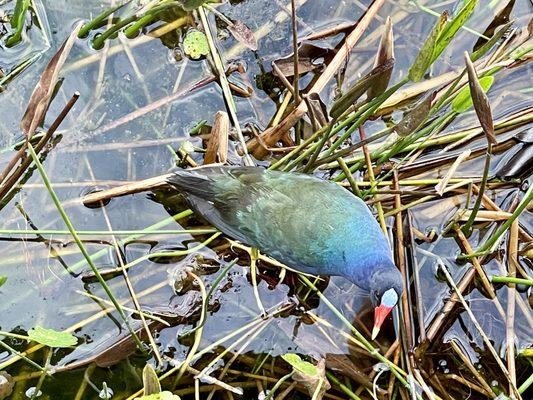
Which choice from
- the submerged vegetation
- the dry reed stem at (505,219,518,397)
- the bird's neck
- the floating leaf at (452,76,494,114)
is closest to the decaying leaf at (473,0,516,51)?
the submerged vegetation

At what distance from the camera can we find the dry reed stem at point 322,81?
2447mm

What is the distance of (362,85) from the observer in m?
1.80

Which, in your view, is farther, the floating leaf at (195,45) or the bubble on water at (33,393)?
the floating leaf at (195,45)

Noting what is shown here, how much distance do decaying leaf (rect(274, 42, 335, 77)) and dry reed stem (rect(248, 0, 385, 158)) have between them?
2.5 inches

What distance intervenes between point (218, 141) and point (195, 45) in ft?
1.49

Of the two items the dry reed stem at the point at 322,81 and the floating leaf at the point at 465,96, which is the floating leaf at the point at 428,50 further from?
the dry reed stem at the point at 322,81

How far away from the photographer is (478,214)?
240 cm

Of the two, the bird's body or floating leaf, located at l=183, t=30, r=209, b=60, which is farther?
floating leaf, located at l=183, t=30, r=209, b=60

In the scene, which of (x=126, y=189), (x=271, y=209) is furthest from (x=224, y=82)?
(x=271, y=209)

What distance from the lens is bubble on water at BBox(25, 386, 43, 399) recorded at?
2.19 meters

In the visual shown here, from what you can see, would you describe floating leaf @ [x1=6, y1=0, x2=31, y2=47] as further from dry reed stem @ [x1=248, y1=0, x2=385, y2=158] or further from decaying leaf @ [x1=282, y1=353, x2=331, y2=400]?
decaying leaf @ [x1=282, y1=353, x2=331, y2=400]

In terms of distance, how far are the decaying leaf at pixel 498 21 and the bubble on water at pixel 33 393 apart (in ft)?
6.78

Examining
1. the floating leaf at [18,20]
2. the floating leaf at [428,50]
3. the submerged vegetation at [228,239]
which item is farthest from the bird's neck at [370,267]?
the floating leaf at [18,20]

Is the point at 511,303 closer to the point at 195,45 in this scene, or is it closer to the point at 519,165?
the point at 519,165
